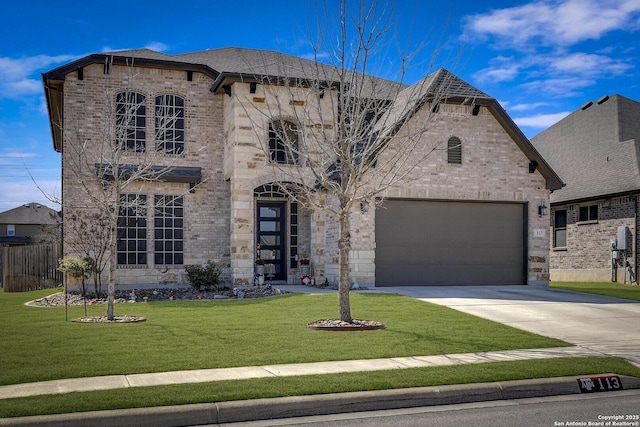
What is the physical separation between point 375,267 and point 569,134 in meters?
16.7

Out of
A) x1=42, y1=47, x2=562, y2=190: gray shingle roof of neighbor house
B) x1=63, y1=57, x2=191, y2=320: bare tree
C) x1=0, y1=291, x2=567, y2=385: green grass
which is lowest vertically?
x1=0, y1=291, x2=567, y2=385: green grass

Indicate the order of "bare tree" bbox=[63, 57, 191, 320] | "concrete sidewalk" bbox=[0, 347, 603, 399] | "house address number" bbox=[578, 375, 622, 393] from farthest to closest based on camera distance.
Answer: "bare tree" bbox=[63, 57, 191, 320], "house address number" bbox=[578, 375, 622, 393], "concrete sidewalk" bbox=[0, 347, 603, 399]

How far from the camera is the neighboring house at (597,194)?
80.0 ft

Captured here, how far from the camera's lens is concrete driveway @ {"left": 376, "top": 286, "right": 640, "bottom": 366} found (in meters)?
11.0

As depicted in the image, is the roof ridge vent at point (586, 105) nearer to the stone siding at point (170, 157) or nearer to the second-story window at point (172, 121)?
the stone siding at point (170, 157)

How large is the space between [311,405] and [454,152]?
1449 centimetres

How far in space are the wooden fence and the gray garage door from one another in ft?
42.0

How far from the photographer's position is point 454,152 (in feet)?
65.9

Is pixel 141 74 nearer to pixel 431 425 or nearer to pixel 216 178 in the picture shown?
pixel 216 178

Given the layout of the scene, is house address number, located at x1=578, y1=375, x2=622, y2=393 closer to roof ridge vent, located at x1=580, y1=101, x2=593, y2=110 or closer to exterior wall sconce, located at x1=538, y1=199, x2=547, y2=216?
exterior wall sconce, located at x1=538, y1=199, x2=547, y2=216

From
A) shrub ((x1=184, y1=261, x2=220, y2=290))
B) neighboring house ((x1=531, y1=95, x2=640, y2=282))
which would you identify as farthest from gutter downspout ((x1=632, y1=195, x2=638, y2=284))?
shrub ((x1=184, y1=261, x2=220, y2=290))

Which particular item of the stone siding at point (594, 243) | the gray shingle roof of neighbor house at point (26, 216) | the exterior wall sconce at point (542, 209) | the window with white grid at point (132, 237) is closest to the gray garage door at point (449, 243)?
the exterior wall sconce at point (542, 209)

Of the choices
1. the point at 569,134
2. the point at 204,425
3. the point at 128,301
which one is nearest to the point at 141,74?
the point at 128,301

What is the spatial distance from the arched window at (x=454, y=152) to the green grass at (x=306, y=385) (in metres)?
11.6
